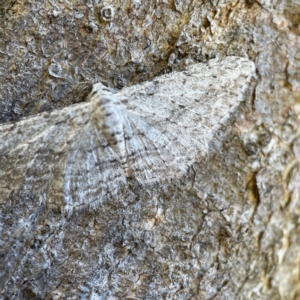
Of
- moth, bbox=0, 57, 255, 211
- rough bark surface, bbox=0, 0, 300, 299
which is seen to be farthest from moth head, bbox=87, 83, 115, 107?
rough bark surface, bbox=0, 0, 300, 299

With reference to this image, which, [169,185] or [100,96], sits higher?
[100,96]

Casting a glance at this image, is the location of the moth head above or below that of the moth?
above

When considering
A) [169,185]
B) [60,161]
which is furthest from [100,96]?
[169,185]

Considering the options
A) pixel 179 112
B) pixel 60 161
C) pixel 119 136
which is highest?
pixel 179 112

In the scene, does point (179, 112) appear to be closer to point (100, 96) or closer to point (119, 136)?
point (119, 136)

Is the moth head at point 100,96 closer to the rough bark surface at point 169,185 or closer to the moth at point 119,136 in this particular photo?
the moth at point 119,136

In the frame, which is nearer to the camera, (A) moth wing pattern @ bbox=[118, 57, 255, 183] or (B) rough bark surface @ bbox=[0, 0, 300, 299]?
(B) rough bark surface @ bbox=[0, 0, 300, 299]

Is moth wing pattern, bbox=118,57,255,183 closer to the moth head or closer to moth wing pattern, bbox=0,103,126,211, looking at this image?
the moth head
